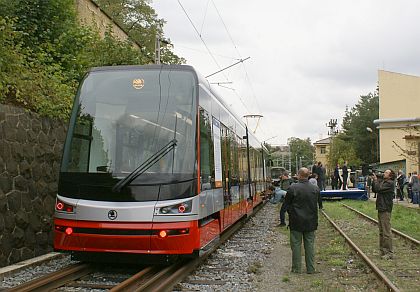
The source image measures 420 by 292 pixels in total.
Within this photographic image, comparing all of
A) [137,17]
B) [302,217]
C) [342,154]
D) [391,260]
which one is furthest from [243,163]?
[342,154]

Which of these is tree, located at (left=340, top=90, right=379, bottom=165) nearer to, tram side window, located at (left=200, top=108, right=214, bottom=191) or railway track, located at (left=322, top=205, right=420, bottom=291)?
railway track, located at (left=322, top=205, right=420, bottom=291)

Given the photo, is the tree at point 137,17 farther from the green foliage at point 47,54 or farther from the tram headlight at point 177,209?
the tram headlight at point 177,209

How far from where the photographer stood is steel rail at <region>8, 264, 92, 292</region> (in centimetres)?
713

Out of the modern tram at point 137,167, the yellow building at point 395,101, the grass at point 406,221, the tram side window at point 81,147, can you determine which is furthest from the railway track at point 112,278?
the yellow building at point 395,101

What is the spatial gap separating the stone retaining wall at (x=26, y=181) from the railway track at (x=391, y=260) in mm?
5848

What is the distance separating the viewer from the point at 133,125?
8.80m

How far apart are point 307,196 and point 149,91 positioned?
122 inches

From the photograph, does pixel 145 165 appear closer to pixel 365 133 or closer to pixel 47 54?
pixel 47 54

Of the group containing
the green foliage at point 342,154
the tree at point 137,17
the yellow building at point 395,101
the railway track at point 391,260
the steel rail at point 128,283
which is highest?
the tree at point 137,17

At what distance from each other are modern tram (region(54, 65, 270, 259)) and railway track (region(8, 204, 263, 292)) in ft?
1.06

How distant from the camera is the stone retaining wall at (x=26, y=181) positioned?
29.8ft

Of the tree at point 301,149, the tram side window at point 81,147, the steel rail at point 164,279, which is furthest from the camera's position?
the tree at point 301,149

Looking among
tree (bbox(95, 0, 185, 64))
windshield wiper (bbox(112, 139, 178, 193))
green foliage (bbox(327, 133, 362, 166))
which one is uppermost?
tree (bbox(95, 0, 185, 64))

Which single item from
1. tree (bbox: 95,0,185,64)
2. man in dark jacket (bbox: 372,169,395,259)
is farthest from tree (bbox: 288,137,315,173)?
man in dark jacket (bbox: 372,169,395,259)
